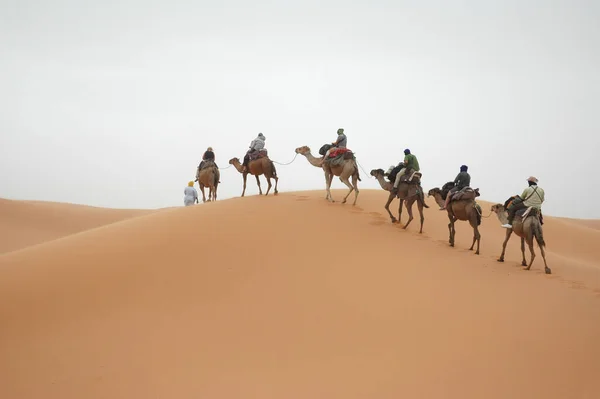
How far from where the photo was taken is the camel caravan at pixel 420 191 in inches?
442

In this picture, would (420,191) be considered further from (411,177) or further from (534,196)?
(534,196)

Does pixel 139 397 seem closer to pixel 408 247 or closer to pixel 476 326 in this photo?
pixel 476 326

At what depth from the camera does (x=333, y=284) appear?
28.0 feet

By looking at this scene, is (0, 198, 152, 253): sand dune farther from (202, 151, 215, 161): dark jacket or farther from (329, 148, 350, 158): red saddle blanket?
(329, 148, 350, 158): red saddle blanket

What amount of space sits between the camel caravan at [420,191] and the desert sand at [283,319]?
3.31 ft

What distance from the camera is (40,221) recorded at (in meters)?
28.1

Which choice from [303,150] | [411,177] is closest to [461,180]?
[411,177]

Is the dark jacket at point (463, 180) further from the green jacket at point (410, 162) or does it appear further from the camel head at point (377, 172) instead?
the camel head at point (377, 172)

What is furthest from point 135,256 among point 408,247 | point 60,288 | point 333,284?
point 408,247

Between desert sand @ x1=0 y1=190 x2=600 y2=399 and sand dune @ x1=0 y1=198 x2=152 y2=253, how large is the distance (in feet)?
48.7

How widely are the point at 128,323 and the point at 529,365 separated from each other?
5.87 m

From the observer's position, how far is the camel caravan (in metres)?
11.2

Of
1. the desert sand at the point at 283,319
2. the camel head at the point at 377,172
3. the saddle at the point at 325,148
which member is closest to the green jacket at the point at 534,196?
the desert sand at the point at 283,319

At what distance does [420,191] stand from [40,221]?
81.7 feet
